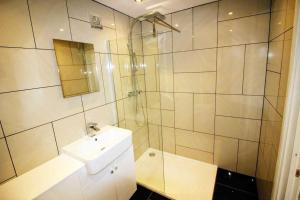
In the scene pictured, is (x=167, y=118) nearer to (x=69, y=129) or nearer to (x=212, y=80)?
(x=212, y=80)

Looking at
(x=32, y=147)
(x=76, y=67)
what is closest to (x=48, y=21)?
(x=76, y=67)

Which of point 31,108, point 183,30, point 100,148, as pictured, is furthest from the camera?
point 183,30

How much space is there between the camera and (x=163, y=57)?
2.19 metres

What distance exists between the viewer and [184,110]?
86.6 inches

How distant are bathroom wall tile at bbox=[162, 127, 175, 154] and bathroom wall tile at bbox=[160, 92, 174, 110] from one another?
0.39m

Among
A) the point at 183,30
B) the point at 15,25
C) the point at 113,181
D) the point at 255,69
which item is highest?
the point at 183,30

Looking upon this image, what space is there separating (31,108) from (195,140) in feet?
6.78

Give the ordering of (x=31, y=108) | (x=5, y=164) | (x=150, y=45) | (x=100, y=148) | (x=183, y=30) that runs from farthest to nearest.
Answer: (x=150, y=45)
(x=183, y=30)
(x=100, y=148)
(x=31, y=108)
(x=5, y=164)

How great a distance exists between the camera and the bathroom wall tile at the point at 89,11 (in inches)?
54.6

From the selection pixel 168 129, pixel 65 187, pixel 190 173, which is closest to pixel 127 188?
pixel 65 187

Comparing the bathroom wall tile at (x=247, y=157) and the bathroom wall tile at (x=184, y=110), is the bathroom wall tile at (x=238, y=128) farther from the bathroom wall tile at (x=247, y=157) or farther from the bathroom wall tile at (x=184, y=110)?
the bathroom wall tile at (x=184, y=110)

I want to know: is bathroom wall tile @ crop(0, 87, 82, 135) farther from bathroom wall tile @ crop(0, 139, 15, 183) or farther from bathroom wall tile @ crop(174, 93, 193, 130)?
bathroom wall tile @ crop(174, 93, 193, 130)

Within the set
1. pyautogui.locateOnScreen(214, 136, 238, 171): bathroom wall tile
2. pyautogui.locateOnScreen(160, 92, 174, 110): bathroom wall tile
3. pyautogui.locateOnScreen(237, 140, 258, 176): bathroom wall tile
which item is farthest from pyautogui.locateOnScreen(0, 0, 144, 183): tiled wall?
pyautogui.locateOnScreen(237, 140, 258, 176): bathroom wall tile

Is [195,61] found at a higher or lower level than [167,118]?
higher
